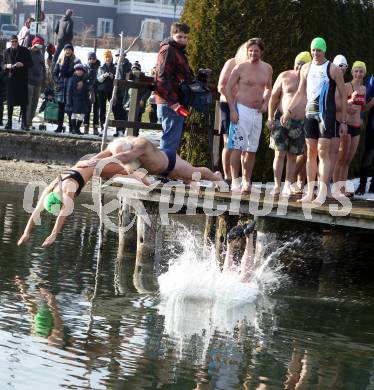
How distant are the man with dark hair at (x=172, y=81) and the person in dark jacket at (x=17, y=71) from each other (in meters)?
9.00

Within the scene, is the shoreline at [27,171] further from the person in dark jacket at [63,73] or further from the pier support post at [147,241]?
the pier support post at [147,241]

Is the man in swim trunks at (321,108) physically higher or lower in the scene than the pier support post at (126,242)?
higher

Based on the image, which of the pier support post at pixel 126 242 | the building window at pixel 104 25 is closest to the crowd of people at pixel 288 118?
the pier support post at pixel 126 242

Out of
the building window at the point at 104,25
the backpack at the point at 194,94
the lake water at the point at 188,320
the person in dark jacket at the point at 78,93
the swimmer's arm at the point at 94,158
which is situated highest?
the building window at the point at 104,25

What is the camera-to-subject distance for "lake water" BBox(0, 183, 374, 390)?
10.1 m

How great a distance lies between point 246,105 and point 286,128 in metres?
0.60

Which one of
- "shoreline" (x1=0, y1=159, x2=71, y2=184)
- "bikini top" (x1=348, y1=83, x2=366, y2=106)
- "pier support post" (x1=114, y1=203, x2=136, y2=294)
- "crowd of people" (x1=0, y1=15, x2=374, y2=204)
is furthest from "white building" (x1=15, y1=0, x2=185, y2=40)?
"pier support post" (x1=114, y1=203, x2=136, y2=294)

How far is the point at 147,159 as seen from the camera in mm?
14070

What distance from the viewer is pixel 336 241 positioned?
17094mm

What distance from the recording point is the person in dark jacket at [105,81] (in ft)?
78.3

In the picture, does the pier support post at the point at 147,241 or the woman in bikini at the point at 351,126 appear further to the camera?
the woman in bikini at the point at 351,126

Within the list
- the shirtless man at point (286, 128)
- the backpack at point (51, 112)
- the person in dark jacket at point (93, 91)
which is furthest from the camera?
the backpack at point (51, 112)

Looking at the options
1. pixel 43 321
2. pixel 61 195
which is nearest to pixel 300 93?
pixel 61 195

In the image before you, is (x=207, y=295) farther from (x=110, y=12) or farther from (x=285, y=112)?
(x=110, y=12)
